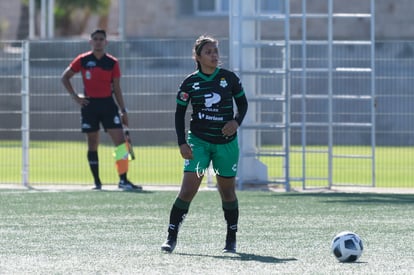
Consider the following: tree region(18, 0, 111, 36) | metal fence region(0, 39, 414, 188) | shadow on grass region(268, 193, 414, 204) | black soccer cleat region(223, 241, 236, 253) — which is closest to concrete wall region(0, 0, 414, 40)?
tree region(18, 0, 111, 36)

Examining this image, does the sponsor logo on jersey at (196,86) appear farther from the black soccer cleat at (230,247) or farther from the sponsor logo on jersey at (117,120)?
the sponsor logo on jersey at (117,120)

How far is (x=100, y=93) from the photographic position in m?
16.6

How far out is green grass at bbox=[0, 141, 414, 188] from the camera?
61.8 feet

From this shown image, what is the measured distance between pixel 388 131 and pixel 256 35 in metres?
2.80

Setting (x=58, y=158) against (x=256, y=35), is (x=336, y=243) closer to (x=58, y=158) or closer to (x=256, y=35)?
(x=256, y=35)

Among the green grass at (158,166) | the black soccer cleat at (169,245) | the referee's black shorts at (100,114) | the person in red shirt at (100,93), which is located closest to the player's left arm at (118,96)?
the person in red shirt at (100,93)

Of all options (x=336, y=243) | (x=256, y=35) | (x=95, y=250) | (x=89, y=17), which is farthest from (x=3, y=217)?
(x=89, y=17)

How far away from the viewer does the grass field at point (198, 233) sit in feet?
30.7

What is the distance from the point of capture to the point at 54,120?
19.0 metres

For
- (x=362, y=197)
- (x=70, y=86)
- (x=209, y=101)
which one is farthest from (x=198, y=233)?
(x=70, y=86)

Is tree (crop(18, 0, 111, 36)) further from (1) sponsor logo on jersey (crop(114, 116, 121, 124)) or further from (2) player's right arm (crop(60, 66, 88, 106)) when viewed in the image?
(1) sponsor logo on jersey (crop(114, 116, 121, 124))

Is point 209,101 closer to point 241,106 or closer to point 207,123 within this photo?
point 207,123

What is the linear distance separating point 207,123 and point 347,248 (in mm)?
1641

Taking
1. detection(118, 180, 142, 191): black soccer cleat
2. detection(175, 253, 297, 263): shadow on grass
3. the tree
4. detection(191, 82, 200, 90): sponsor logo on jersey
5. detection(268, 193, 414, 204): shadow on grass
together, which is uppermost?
the tree
